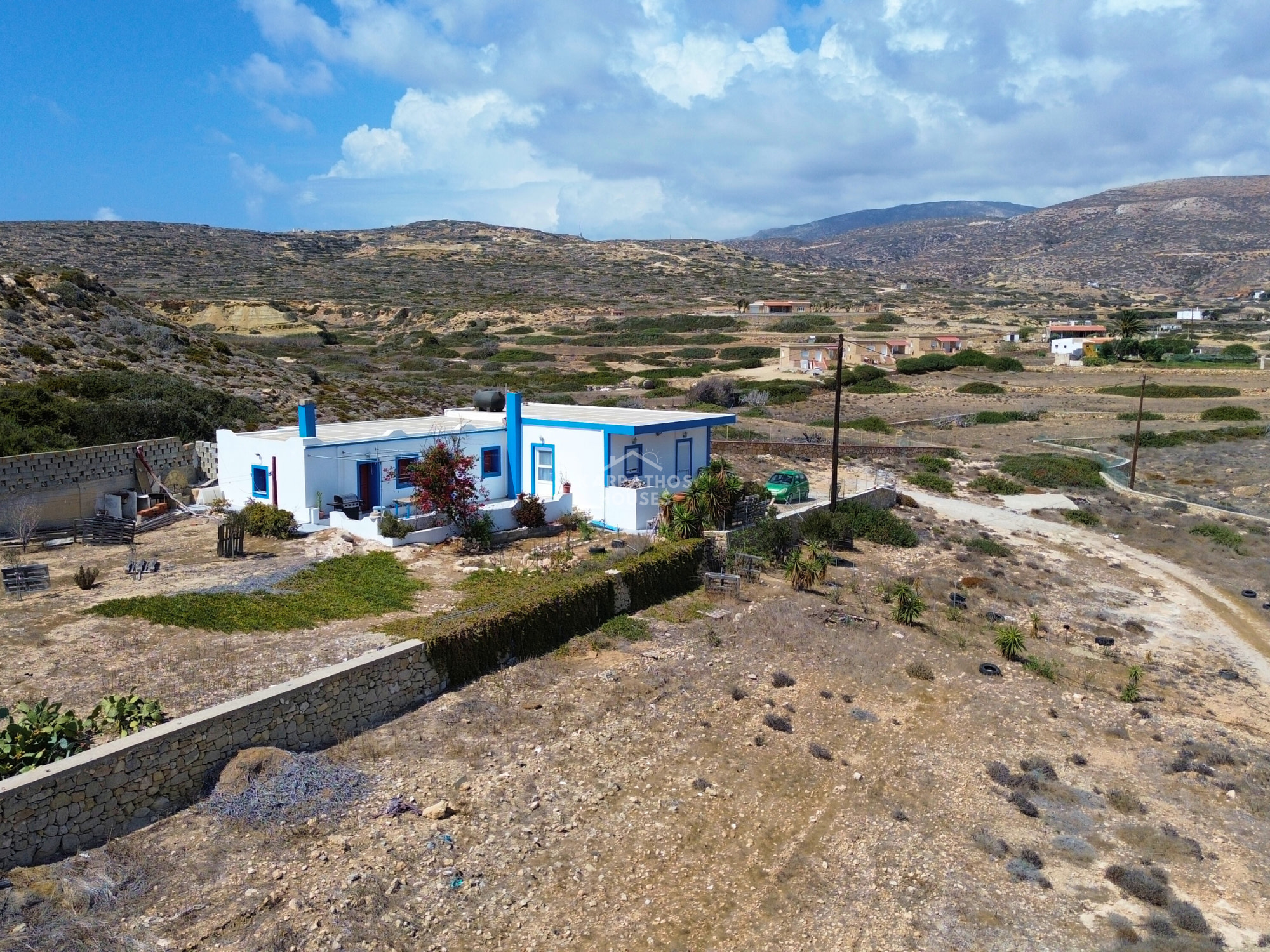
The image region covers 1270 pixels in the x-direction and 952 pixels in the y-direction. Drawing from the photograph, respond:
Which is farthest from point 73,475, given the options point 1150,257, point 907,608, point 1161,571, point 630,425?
point 1150,257

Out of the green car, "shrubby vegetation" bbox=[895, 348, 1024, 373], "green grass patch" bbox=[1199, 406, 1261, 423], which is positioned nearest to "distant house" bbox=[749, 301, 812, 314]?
"shrubby vegetation" bbox=[895, 348, 1024, 373]

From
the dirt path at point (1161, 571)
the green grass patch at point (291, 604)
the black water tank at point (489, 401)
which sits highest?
the black water tank at point (489, 401)

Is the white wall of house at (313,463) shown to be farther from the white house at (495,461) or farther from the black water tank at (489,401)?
the black water tank at (489,401)

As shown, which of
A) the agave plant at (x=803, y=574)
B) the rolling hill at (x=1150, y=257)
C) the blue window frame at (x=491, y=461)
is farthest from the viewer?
the rolling hill at (x=1150, y=257)

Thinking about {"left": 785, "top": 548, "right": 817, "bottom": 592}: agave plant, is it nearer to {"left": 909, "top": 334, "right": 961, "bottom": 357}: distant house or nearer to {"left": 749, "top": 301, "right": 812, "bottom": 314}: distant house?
{"left": 909, "top": 334, "right": 961, "bottom": 357}: distant house

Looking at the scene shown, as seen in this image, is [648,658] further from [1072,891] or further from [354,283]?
[354,283]

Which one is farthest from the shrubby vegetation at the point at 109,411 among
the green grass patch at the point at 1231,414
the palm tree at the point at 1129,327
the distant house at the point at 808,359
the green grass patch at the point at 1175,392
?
the palm tree at the point at 1129,327

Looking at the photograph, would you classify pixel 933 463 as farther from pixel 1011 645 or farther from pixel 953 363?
pixel 953 363
